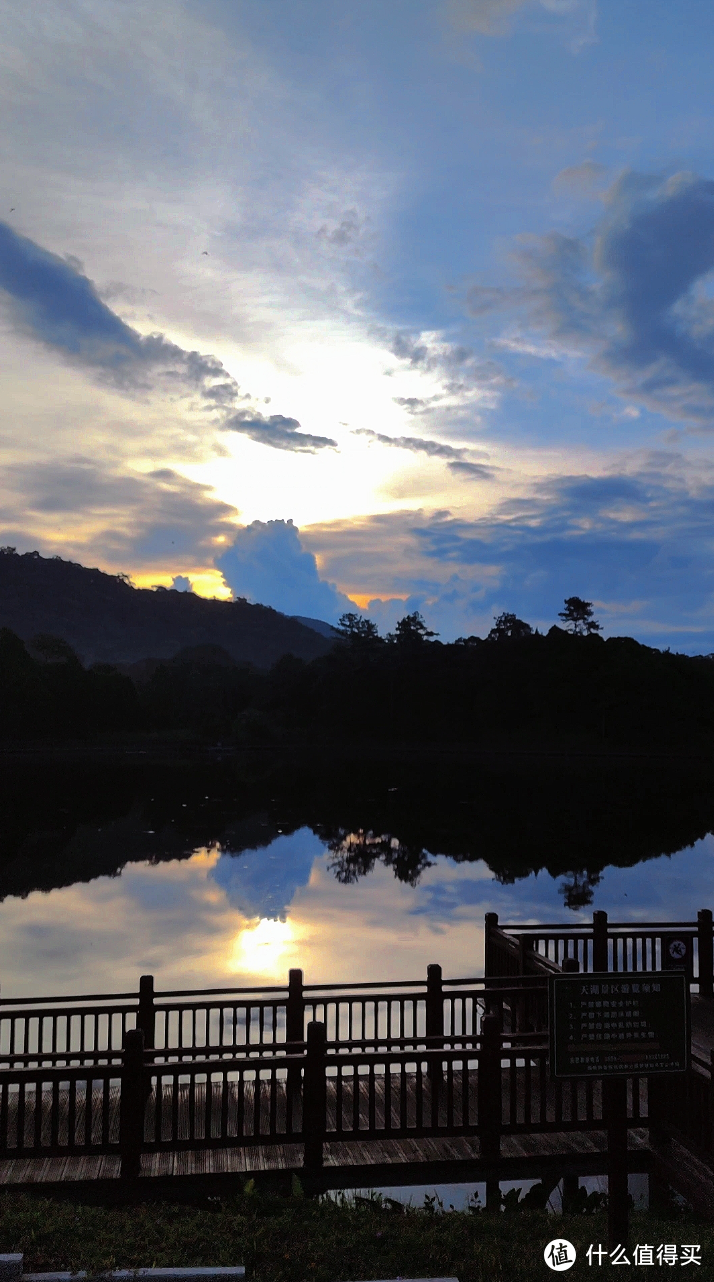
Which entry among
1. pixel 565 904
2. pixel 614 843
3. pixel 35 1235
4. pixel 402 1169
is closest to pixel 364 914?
pixel 565 904

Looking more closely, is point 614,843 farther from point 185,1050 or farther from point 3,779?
point 3,779

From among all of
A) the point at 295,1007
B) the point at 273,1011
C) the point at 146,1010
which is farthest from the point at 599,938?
the point at 146,1010

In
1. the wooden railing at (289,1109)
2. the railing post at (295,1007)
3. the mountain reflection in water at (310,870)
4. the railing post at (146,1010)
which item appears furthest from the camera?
the mountain reflection in water at (310,870)

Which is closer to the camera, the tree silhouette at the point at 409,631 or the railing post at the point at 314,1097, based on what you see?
the railing post at the point at 314,1097

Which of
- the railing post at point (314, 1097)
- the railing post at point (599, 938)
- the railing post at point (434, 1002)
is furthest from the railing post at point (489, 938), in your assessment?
the railing post at point (314, 1097)

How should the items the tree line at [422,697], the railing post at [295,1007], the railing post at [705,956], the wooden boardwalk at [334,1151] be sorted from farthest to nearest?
the tree line at [422,697] < the railing post at [705,956] < the railing post at [295,1007] < the wooden boardwalk at [334,1151]

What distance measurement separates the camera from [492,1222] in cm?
856

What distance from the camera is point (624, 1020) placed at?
7.75 meters

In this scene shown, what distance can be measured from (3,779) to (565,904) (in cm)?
5985

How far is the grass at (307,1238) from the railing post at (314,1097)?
0.82m

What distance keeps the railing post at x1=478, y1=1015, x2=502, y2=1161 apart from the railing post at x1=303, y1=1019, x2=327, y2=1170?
160 centimetres

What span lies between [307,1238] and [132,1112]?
2385mm

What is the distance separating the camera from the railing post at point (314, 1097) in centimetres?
989

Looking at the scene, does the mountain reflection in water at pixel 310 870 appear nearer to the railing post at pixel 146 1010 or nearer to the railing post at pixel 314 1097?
the railing post at pixel 146 1010
